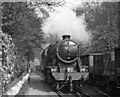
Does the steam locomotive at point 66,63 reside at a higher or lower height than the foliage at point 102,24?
lower

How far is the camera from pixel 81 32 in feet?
51.3

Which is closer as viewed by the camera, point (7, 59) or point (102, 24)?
point (7, 59)

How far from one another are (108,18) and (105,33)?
2.47 metres

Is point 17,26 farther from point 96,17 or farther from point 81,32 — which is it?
point 96,17

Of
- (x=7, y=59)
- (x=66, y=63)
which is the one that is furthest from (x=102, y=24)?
(x=7, y=59)

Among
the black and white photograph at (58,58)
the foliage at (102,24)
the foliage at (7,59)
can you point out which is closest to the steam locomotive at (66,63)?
the black and white photograph at (58,58)

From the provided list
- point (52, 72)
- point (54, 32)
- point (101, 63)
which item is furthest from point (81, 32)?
point (52, 72)

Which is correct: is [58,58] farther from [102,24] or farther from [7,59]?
[102,24]

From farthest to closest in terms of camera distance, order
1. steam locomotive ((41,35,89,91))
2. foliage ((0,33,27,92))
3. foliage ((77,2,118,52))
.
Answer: foliage ((77,2,118,52)) < steam locomotive ((41,35,89,91)) < foliage ((0,33,27,92))

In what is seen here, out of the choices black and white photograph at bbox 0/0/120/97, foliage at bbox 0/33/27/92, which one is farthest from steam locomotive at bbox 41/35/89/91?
foliage at bbox 0/33/27/92

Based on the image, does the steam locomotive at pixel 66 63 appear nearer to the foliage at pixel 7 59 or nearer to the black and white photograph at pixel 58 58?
the black and white photograph at pixel 58 58

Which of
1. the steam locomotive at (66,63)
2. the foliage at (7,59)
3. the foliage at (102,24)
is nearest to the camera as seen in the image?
the foliage at (7,59)

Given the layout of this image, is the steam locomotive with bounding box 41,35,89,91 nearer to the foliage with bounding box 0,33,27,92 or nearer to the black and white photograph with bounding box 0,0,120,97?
the black and white photograph with bounding box 0,0,120,97

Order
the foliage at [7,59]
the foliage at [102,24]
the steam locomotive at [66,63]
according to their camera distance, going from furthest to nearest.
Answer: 1. the foliage at [102,24]
2. the steam locomotive at [66,63]
3. the foliage at [7,59]
